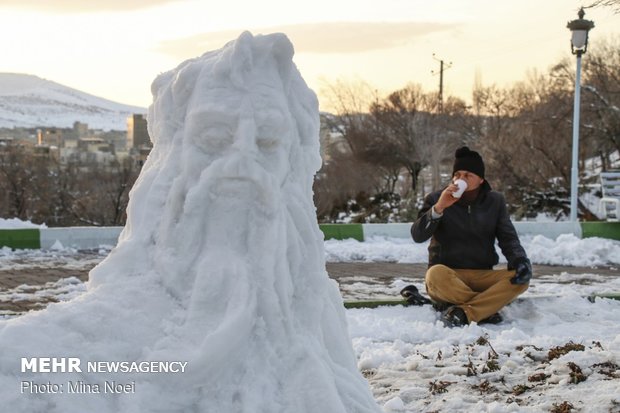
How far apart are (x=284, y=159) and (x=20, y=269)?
722cm

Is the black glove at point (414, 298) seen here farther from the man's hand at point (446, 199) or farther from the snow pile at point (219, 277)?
the snow pile at point (219, 277)

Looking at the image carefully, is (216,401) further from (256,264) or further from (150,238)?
(150,238)

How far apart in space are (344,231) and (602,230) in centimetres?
418

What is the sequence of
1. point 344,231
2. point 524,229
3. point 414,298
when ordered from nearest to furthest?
point 414,298 → point 344,231 → point 524,229

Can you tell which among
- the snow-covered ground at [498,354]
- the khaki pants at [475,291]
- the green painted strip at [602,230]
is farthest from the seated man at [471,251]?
the green painted strip at [602,230]

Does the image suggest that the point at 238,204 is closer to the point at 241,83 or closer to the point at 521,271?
the point at 241,83

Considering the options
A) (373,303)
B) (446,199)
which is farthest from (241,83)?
(373,303)

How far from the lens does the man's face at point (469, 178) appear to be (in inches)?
235

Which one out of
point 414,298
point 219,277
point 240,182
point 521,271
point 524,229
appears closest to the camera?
point 219,277

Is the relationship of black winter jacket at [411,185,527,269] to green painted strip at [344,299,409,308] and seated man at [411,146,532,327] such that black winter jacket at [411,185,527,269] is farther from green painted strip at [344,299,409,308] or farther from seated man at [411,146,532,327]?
green painted strip at [344,299,409,308]

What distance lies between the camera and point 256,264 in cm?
258

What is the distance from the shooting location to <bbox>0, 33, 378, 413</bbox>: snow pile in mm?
2260

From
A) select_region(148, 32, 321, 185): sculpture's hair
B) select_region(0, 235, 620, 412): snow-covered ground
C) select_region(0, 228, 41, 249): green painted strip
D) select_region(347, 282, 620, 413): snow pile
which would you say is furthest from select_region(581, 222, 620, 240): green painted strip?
A: select_region(148, 32, 321, 185): sculpture's hair

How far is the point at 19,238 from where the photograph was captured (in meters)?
10.7
